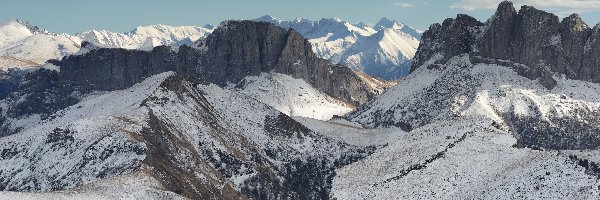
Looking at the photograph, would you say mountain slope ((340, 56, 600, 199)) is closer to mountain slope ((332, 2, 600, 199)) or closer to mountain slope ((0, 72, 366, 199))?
mountain slope ((332, 2, 600, 199))

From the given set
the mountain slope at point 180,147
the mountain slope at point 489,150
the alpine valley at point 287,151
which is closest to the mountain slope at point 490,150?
the mountain slope at point 489,150

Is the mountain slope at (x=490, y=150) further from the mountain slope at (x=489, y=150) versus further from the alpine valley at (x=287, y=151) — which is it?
the alpine valley at (x=287, y=151)

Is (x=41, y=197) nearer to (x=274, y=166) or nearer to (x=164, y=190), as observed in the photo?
(x=164, y=190)

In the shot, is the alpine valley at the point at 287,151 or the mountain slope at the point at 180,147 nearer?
the alpine valley at the point at 287,151

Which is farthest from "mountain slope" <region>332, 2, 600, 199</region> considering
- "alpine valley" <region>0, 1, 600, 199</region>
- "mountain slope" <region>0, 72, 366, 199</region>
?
"mountain slope" <region>0, 72, 366, 199</region>

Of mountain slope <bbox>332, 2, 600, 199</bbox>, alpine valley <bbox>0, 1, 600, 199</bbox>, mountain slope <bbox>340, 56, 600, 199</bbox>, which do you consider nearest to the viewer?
mountain slope <bbox>332, 2, 600, 199</bbox>

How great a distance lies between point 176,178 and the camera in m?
105

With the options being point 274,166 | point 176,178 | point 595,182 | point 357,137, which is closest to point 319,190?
point 274,166

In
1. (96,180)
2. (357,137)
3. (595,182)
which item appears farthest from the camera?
(357,137)

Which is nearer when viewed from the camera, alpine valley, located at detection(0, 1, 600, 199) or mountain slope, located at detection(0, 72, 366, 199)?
alpine valley, located at detection(0, 1, 600, 199)

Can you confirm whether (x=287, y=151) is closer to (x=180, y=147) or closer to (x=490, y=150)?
(x=180, y=147)

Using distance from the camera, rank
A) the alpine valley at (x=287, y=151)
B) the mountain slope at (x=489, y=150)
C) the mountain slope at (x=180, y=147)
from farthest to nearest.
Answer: the mountain slope at (x=180, y=147) < the alpine valley at (x=287, y=151) < the mountain slope at (x=489, y=150)

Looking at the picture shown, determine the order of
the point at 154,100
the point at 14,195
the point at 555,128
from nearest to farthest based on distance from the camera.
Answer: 1. the point at 14,195
2. the point at 154,100
3. the point at 555,128

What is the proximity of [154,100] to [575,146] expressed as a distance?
347 ft
